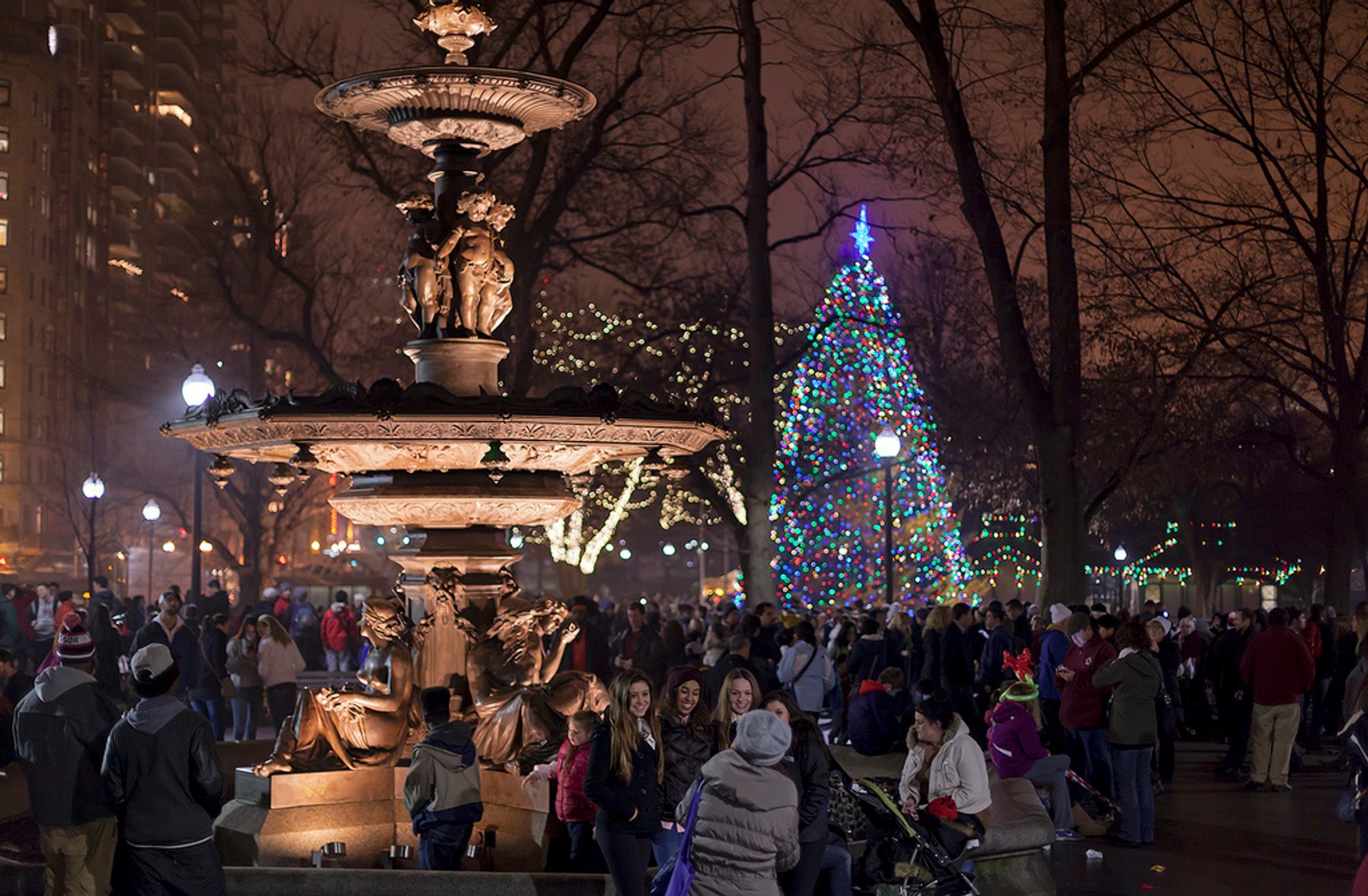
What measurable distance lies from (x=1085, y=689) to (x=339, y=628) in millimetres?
14512

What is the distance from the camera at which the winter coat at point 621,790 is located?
28.3 ft

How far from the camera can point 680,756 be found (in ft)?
29.0

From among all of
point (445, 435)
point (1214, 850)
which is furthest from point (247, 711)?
point (1214, 850)

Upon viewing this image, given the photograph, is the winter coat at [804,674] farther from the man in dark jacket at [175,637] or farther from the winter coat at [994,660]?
the man in dark jacket at [175,637]

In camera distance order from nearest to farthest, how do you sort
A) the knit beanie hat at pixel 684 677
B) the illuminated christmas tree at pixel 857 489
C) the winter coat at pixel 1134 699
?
the knit beanie hat at pixel 684 677 → the winter coat at pixel 1134 699 → the illuminated christmas tree at pixel 857 489

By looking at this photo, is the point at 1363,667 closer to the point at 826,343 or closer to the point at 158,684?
the point at 158,684

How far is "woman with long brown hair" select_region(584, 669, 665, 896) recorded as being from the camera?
28.3ft

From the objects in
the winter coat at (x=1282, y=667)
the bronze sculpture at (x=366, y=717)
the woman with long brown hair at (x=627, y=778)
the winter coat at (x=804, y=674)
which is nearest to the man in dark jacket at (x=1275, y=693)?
the winter coat at (x=1282, y=667)

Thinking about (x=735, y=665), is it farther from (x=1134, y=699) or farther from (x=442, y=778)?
(x=442, y=778)

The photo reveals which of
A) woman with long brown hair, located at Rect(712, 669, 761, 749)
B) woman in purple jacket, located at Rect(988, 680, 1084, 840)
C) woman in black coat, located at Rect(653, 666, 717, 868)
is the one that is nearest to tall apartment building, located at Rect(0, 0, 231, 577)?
woman in purple jacket, located at Rect(988, 680, 1084, 840)

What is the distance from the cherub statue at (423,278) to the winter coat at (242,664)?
29.2 ft

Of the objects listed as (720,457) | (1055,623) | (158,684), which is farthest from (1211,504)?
(158,684)

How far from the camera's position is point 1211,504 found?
178ft

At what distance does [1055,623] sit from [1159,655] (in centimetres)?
312
